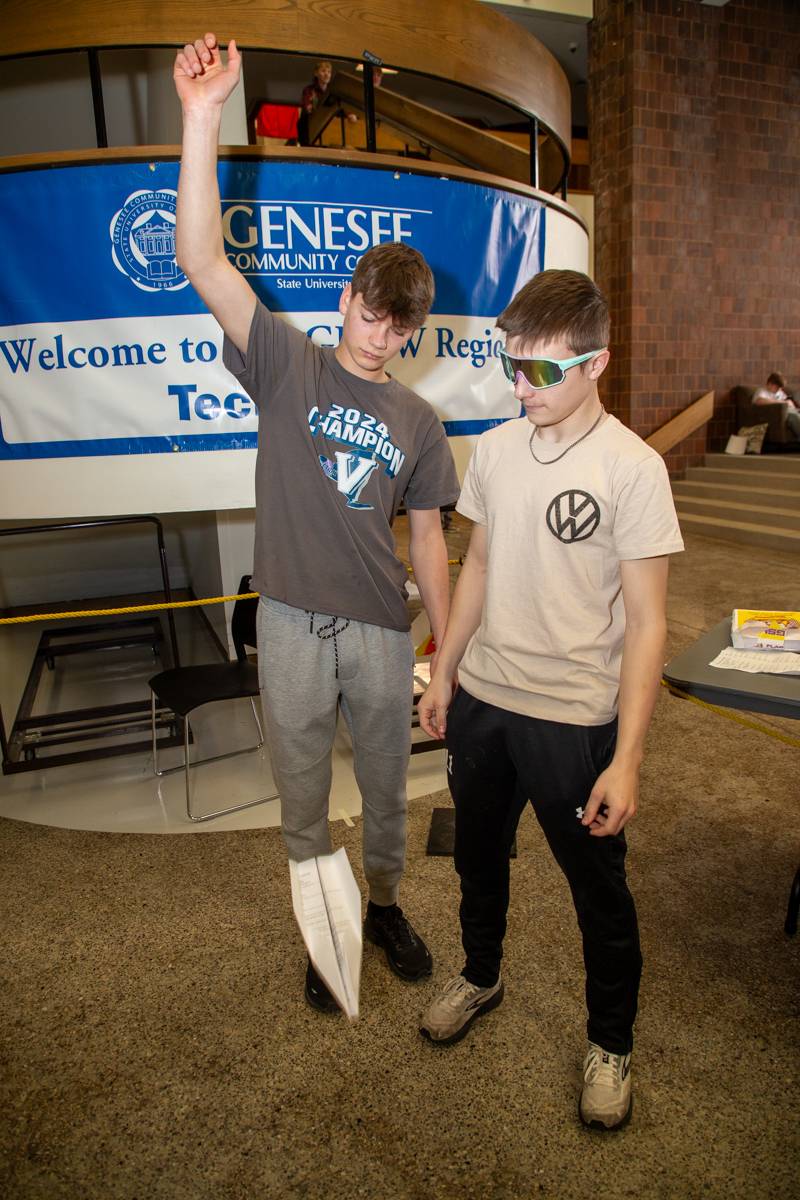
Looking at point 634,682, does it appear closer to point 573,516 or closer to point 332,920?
point 573,516

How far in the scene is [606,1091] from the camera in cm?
146

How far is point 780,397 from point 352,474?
9.79 metres

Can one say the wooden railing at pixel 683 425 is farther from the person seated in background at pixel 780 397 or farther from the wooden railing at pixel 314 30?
the wooden railing at pixel 314 30

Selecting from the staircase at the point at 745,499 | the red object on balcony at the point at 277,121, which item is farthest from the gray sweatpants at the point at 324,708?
the red object on balcony at the point at 277,121

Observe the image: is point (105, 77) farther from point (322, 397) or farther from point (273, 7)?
point (322, 397)

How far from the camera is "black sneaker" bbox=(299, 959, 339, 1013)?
5.77 ft

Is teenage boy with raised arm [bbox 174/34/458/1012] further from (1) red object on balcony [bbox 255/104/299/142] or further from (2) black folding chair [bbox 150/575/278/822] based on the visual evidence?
(1) red object on balcony [bbox 255/104/299/142]

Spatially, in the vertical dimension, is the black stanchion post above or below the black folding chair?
above

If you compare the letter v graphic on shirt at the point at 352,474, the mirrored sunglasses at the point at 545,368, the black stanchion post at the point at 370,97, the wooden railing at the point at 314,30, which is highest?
the wooden railing at the point at 314,30

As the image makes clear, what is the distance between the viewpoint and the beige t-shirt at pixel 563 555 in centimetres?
124

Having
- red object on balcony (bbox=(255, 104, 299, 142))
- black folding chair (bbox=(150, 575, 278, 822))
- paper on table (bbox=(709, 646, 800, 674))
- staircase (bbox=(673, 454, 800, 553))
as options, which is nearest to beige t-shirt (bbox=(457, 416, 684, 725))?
paper on table (bbox=(709, 646, 800, 674))

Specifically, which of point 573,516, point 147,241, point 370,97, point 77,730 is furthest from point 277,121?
point 573,516

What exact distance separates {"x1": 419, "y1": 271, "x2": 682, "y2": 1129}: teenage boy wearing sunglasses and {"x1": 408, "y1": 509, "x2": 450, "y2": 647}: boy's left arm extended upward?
A: 228 mm

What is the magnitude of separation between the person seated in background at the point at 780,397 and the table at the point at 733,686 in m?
8.75
